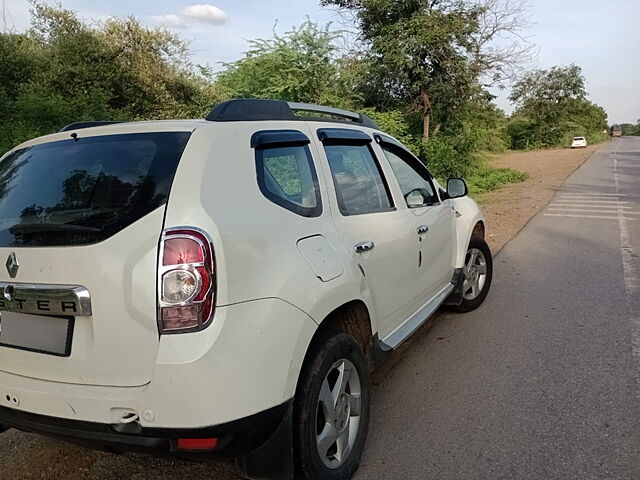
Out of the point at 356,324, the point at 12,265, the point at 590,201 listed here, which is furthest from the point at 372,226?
the point at 590,201

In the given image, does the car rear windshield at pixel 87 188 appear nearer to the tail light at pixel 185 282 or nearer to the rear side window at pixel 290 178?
the tail light at pixel 185 282

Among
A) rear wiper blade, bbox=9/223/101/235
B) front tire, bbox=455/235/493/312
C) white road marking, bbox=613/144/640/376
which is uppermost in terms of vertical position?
rear wiper blade, bbox=9/223/101/235

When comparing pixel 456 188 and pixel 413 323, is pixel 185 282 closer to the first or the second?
pixel 413 323

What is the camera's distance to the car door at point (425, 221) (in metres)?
3.78

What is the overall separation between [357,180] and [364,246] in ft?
1.74

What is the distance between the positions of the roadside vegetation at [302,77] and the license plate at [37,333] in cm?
767

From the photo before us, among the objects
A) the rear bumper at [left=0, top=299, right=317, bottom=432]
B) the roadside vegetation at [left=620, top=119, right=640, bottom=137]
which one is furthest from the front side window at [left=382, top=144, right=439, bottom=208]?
the roadside vegetation at [left=620, top=119, right=640, bottom=137]

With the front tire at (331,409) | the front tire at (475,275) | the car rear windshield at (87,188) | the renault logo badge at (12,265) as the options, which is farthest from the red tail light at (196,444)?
the front tire at (475,275)

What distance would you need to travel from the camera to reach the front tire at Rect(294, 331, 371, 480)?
233 cm

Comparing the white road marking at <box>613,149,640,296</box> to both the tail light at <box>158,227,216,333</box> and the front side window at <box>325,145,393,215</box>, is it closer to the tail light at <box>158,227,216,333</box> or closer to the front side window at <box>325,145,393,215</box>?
the front side window at <box>325,145,393,215</box>

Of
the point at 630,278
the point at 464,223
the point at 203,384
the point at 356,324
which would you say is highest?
the point at 464,223

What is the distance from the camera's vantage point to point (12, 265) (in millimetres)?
2207

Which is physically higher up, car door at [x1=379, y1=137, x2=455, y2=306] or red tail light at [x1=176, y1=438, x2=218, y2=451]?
car door at [x1=379, y1=137, x2=455, y2=306]

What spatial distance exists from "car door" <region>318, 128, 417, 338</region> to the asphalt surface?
60 cm
